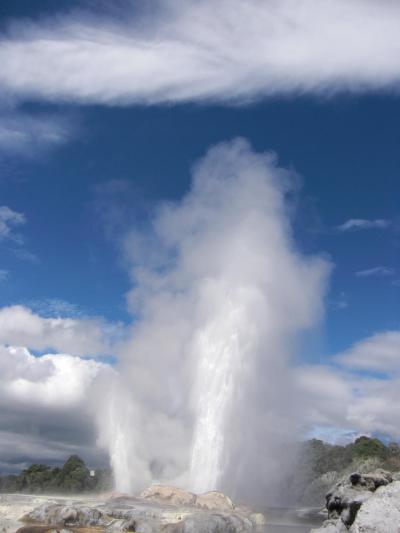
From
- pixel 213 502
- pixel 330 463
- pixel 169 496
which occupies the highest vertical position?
pixel 330 463

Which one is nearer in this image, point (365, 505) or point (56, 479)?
point (365, 505)

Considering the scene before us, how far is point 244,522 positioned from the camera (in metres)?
30.5

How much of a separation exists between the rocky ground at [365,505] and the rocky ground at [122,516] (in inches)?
259

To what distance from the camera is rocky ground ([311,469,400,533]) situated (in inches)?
599

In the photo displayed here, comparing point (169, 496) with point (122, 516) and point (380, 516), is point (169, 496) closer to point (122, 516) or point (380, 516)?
point (122, 516)

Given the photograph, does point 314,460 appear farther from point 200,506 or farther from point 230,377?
point 200,506

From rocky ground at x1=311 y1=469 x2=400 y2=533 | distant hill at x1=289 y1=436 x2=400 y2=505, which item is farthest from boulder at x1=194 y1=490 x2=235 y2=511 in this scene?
distant hill at x1=289 y1=436 x2=400 y2=505

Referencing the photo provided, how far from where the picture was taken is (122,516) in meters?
30.0

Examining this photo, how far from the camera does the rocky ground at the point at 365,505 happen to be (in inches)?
599

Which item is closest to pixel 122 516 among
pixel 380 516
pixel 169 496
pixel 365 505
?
pixel 169 496

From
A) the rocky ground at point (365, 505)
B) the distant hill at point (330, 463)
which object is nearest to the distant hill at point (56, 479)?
the distant hill at point (330, 463)

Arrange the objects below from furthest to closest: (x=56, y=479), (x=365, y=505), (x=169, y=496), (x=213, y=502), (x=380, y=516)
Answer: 1. (x=56, y=479)
2. (x=169, y=496)
3. (x=213, y=502)
4. (x=365, y=505)
5. (x=380, y=516)

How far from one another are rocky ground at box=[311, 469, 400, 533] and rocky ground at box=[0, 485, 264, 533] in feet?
21.6

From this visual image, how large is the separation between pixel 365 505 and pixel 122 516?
17.6 m
